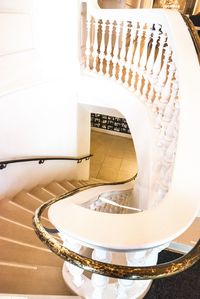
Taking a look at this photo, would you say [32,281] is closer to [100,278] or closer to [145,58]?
[100,278]

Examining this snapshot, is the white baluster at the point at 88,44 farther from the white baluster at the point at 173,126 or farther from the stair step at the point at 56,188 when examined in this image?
the white baluster at the point at 173,126

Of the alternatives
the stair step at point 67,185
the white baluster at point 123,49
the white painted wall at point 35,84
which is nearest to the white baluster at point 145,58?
the white baluster at point 123,49

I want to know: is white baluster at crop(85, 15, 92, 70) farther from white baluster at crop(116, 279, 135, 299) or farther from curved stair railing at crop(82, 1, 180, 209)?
white baluster at crop(116, 279, 135, 299)

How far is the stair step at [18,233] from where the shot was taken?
2.43m

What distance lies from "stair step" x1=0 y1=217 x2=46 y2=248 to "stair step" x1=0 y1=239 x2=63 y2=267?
6.1 inches

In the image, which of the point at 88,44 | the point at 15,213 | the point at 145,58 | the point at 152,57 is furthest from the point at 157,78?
the point at 15,213

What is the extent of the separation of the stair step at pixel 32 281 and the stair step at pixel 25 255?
184 mm

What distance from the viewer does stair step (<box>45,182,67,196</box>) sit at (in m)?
3.88

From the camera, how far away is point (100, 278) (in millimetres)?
969

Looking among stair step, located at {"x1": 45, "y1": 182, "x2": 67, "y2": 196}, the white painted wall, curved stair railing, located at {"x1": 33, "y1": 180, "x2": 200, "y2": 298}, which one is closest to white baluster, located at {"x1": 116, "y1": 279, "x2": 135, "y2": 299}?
curved stair railing, located at {"x1": 33, "y1": 180, "x2": 200, "y2": 298}

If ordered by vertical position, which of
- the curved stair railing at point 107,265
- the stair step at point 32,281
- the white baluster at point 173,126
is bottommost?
the stair step at point 32,281

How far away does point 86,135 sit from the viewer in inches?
182

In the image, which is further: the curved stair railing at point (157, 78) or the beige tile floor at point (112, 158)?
the beige tile floor at point (112, 158)

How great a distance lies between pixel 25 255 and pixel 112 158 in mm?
5926
